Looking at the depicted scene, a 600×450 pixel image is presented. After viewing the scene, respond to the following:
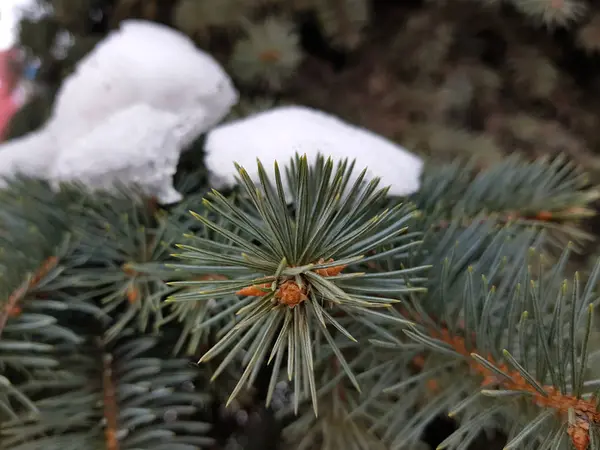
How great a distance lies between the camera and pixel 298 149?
26 centimetres

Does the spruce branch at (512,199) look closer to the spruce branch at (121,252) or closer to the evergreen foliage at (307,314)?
the evergreen foliage at (307,314)

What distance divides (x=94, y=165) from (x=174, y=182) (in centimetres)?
5

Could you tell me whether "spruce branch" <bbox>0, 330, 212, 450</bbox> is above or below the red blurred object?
below

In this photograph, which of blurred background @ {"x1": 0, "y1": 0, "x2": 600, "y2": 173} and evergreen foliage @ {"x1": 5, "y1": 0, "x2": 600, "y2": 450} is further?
blurred background @ {"x1": 0, "y1": 0, "x2": 600, "y2": 173}

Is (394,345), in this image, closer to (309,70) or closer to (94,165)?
(94,165)

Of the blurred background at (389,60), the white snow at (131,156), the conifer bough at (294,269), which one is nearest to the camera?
the conifer bough at (294,269)

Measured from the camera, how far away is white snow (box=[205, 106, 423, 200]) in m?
0.26

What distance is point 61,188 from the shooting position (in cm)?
30

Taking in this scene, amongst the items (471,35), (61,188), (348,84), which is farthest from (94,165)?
(471,35)

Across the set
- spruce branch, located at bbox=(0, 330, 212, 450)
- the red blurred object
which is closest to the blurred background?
the red blurred object

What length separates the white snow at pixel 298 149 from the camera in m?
0.26

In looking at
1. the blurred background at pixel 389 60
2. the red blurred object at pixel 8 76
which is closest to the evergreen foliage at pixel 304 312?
the blurred background at pixel 389 60

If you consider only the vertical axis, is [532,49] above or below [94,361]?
above

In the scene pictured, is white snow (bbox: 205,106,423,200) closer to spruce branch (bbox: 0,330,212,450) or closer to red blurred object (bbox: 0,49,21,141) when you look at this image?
spruce branch (bbox: 0,330,212,450)
